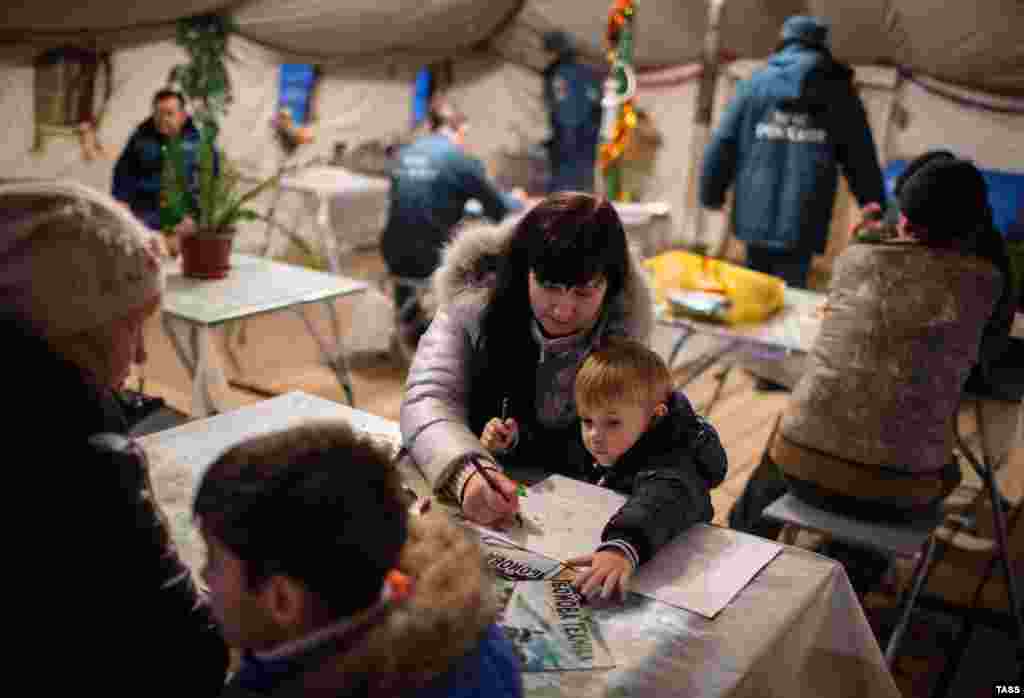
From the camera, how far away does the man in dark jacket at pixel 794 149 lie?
13.9 feet

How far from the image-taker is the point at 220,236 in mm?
3242

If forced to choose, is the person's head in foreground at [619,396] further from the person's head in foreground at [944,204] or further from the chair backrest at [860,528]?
the person's head in foreground at [944,204]

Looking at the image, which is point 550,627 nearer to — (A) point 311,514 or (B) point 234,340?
(A) point 311,514

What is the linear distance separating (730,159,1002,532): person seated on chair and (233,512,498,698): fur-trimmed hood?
5.44ft

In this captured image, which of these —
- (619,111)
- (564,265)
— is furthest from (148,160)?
(564,265)

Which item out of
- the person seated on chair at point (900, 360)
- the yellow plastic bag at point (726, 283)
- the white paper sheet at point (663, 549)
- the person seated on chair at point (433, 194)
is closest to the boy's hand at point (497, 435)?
the white paper sheet at point (663, 549)

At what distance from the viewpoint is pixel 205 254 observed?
10.6 feet

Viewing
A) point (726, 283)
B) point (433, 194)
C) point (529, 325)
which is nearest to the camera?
point (529, 325)

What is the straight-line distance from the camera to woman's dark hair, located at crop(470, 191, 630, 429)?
1.72 metres

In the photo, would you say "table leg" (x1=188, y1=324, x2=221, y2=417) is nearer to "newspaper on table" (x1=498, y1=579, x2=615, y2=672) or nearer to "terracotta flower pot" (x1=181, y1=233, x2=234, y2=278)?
"terracotta flower pot" (x1=181, y1=233, x2=234, y2=278)

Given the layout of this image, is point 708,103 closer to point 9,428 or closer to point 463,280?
point 463,280

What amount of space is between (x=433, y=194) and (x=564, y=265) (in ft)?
10.4

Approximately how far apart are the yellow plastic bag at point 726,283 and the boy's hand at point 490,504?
66.2 inches

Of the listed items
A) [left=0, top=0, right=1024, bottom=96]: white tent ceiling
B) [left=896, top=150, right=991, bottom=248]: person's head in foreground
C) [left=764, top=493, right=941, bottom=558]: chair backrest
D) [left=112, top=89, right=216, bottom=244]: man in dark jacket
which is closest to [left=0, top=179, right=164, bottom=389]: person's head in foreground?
[left=764, top=493, right=941, bottom=558]: chair backrest
